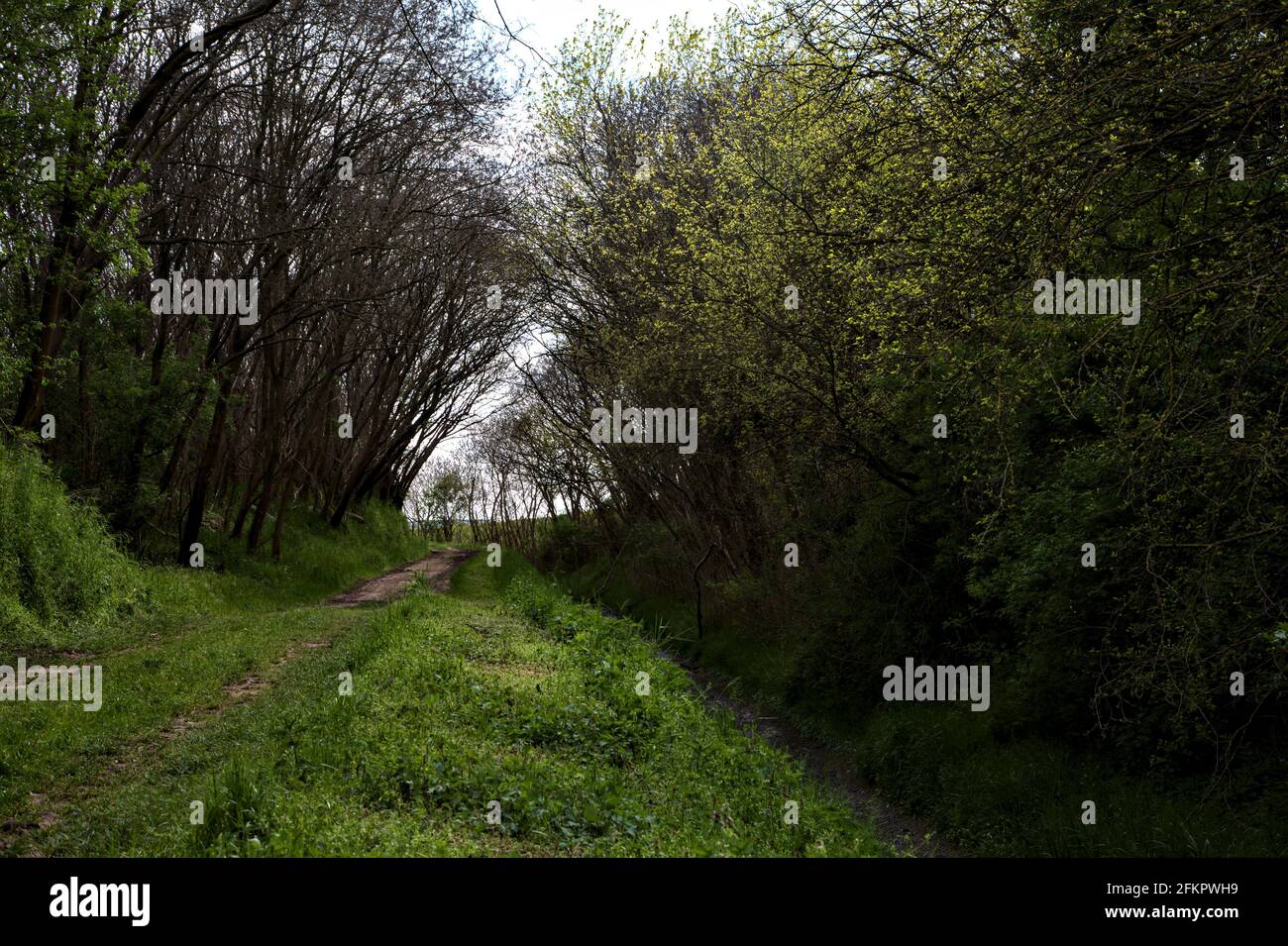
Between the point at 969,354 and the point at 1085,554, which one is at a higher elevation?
the point at 969,354

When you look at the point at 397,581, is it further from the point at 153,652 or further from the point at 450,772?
the point at 450,772

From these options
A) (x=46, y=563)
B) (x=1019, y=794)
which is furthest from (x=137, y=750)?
(x=1019, y=794)

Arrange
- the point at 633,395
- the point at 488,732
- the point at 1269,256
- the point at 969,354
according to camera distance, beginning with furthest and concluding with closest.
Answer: the point at 633,395
the point at 969,354
the point at 488,732
the point at 1269,256

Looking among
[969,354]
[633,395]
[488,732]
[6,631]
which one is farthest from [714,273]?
[6,631]

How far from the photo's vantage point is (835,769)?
12.5 metres

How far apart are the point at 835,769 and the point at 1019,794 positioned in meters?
3.29

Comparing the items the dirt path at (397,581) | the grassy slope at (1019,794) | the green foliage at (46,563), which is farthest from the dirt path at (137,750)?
the dirt path at (397,581)

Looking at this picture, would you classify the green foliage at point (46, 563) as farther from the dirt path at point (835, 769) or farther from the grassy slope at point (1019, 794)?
the grassy slope at point (1019, 794)

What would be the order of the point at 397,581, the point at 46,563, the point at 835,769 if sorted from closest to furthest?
1. the point at 835,769
2. the point at 46,563
3. the point at 397,581

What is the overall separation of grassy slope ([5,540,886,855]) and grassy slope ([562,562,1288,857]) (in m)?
1.21

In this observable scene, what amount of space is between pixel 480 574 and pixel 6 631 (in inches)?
846
